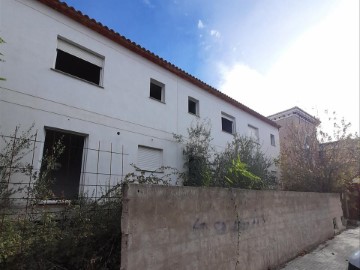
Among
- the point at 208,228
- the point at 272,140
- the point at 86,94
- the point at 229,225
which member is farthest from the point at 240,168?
the point at 272,140

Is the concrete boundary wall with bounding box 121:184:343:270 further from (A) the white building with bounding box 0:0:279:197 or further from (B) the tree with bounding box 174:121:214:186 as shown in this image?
(A) the white building with bounding box 0:0:279:197

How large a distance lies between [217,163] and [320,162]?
23.4 ft

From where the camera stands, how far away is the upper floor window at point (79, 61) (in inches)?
339

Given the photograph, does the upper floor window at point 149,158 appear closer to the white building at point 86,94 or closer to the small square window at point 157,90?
the white building at point 86,94

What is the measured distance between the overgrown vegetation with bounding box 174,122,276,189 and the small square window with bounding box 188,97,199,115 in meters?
0.74

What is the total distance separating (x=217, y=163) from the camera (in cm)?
1134

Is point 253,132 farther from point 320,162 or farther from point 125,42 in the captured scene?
point 125,42

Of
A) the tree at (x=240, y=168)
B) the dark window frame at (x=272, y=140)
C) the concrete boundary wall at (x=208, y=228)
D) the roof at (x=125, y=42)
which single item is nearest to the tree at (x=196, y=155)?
the tree at (x=240, y=168)

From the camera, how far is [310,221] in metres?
9.48

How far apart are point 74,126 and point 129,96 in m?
2.50

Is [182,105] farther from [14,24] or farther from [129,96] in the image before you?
[14,24]

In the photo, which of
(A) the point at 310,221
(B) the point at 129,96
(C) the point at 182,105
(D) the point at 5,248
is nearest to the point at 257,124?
(C) the point at 182,105

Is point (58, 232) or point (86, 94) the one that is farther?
point (86, 94)

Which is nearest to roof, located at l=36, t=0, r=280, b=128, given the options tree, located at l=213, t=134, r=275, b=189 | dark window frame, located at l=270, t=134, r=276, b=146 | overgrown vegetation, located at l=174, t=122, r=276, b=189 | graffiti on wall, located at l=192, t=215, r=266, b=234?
overgrown vegetation, located at l=174, t=122, r=276, b=189
